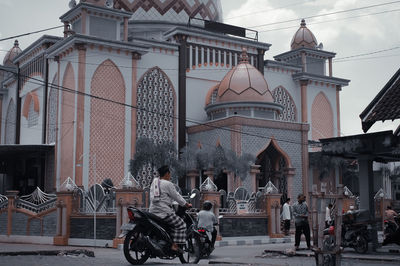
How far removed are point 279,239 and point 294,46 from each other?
58.9 ft

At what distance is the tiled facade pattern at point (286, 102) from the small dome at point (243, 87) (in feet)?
13.2

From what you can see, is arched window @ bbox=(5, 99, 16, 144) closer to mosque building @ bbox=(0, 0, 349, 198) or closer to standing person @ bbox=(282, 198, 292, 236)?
mosque building @ bbox=(0, 0, 349, 198)

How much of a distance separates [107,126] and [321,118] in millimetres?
12848

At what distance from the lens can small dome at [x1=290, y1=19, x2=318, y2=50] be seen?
105 ft

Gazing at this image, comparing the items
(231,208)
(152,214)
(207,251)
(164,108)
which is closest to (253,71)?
(164,108)

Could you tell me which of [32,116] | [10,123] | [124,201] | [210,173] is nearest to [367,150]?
[124,201]

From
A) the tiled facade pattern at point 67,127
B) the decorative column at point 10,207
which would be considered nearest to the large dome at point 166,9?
the tiled facade pattern at point 67,127

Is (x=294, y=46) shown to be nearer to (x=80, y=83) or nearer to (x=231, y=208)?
(x=80, y=83)

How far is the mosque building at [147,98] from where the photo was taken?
22.9 metres

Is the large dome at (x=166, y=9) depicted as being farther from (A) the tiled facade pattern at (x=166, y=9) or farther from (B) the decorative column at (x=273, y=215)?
(B) the decorative column at (x=273, y=215)

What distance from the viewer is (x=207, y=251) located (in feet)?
31.7

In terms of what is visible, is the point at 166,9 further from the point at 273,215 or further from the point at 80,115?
the point at 273,215

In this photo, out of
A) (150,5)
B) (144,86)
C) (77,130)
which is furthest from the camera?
(150,5)

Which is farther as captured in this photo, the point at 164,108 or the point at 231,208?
the point at 164,108
